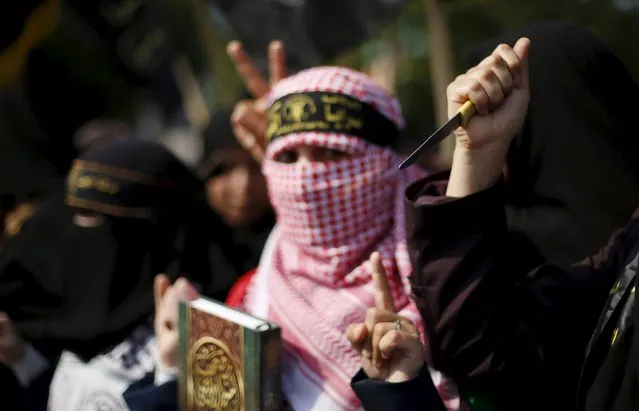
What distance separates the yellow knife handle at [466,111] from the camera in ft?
3.98

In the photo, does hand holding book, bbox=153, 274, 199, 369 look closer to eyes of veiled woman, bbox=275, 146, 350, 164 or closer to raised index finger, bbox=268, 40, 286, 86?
eyes of veiled woman, bbox=275, 146, 350, 164

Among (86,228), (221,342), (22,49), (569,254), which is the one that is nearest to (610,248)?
(569,254)

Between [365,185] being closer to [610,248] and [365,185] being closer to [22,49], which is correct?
[610,248]

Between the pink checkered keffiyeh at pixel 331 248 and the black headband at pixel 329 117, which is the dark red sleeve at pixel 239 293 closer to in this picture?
the pink checkered keffiyeh at pixel 331 248

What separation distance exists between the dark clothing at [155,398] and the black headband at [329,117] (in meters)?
0.58

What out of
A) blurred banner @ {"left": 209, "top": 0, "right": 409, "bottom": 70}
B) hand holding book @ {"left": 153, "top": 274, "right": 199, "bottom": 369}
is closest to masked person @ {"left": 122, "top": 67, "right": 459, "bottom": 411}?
hand holding book @ {"left": 153, "top": 274, "right": 199, "bottom": 369}

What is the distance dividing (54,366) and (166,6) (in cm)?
1052

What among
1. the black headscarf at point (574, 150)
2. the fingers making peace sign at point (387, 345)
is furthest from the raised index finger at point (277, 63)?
Result: the fingers making peace sign at point (387, 345)

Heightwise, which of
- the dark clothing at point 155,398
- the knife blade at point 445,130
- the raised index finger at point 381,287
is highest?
the knife blade at point 445,130

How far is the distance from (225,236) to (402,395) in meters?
1.29

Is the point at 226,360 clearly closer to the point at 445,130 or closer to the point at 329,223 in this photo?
the point at 329,223

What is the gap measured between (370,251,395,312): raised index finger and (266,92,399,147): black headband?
33 centimetres

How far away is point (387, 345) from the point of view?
1294mm

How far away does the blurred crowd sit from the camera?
128 cm
